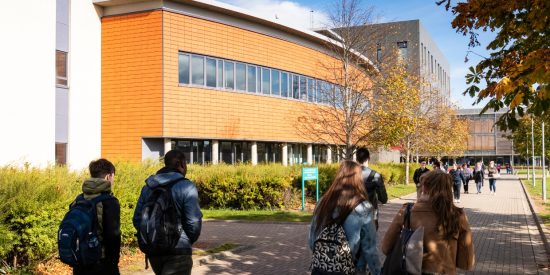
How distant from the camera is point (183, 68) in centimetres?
2520

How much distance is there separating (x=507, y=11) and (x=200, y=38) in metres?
19.4

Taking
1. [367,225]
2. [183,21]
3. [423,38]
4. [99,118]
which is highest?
[423,38]

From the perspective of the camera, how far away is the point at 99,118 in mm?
25438

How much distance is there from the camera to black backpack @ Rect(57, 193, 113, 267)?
168 inches

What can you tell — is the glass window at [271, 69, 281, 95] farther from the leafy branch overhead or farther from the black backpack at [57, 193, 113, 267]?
the black backpack at [57, 193, 113, 267]

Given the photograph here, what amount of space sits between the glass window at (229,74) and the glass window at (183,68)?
2407mm

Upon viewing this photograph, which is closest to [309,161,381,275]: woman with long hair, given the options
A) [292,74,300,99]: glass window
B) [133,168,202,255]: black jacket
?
[133,168,202,255]: black jacket

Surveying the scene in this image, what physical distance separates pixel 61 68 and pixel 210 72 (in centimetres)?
680

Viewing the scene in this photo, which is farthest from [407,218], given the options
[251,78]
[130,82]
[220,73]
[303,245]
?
[251,78]

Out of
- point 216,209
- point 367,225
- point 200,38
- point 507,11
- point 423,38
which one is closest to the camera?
point 367,225

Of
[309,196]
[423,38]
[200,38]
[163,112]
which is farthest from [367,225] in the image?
[423,38]

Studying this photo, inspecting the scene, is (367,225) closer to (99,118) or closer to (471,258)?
(471,258)

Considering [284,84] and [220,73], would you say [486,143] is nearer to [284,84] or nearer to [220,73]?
[284,84]

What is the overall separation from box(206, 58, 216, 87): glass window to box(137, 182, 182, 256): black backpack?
→ 21.9 metres
